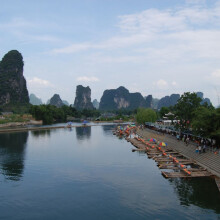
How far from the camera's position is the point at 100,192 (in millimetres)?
25828

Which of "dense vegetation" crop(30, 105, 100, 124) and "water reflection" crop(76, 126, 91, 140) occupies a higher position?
"dense vegetation" crop(30, 105, 100, 124)

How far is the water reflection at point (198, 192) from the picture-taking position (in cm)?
2261

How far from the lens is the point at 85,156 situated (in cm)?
4528

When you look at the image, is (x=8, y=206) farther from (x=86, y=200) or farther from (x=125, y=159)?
(x=125, y=159)

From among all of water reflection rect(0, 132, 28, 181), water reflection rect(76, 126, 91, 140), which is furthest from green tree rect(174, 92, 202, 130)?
water reflection rect(76, 126, 91, 140)

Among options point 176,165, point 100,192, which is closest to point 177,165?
point 176,165

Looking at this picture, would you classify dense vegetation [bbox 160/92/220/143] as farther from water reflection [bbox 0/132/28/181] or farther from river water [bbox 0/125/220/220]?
water reflection [bbox 0/132/28/181]

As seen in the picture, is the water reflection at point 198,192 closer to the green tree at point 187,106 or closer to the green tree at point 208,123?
the green tree at point 208,123

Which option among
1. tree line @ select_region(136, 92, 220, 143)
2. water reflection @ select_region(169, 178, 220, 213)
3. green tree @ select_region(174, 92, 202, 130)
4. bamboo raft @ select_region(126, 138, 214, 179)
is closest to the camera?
water reflection @ select_region(169, 178, 220, 213)

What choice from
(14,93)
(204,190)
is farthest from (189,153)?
(14,93)

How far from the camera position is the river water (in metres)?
21.2

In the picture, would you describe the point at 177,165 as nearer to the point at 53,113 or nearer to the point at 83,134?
the point at 83,134

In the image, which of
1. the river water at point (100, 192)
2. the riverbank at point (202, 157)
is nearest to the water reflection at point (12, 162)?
the river water at point (100, 192)

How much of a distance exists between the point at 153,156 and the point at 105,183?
16.0 metres
